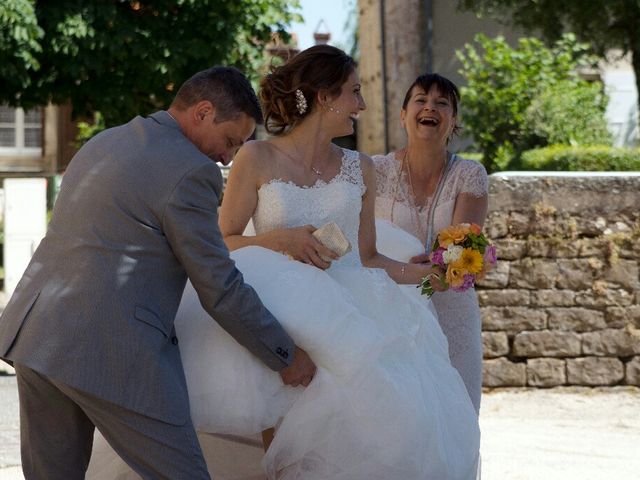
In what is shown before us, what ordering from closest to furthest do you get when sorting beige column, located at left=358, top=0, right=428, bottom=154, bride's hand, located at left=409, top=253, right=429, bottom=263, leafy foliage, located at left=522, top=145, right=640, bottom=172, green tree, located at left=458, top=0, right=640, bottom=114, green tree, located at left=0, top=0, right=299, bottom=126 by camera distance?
bride's hand, located at left=409, top=253, right=429, bottom=263
beige column, located at left=358, top=0, right=428, bottom=154
leafy foliage, located at left=522, top=145, right=640, bottom=172
green tree, located at left=0, top=0, right=299, bottom=126
green tree, located at left=458, top=0, right=640, bottom=114

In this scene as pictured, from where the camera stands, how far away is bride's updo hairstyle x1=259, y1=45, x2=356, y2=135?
4363 millimetres

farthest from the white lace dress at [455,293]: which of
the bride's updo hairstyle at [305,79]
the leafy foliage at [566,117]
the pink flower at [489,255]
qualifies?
the leafy foliage at [566,117]

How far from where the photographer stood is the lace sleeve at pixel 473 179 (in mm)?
5434

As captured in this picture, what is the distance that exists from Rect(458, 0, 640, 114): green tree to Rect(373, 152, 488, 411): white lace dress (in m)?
14.3

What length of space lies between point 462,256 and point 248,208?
799mm

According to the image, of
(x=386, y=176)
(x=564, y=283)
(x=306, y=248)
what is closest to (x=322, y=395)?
(x=306, y=248)

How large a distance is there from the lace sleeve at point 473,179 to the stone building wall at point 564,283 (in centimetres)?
368

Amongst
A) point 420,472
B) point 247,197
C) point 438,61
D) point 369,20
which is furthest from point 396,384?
point 438,61

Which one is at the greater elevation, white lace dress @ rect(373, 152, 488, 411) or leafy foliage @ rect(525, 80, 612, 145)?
leafy foliage @ rect(525, 80, 612, 145)

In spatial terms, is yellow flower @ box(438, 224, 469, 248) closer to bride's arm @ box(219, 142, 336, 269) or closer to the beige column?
bride's arm @ box(219, 142, 336, 269)

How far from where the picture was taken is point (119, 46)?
17906 mm

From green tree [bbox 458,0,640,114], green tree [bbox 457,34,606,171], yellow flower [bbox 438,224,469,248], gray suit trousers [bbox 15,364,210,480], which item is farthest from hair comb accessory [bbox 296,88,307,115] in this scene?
green tree [bbox 457,34,606,171]

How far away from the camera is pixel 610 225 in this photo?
30.1 feet

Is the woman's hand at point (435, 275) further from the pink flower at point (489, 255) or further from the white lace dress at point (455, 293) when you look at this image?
the white lace dress at point (455, 293)
